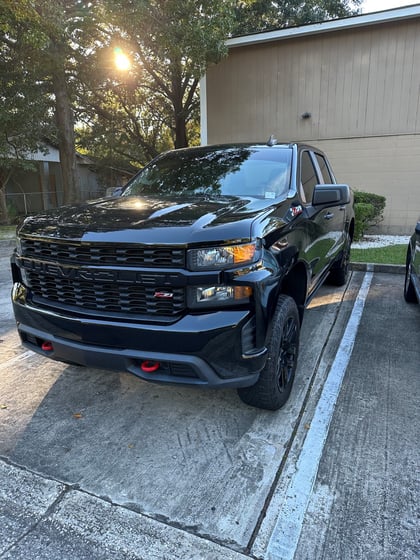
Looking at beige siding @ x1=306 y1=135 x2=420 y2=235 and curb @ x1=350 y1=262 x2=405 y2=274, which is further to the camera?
beige siding @ x1=306 y1=135 x2=420 y2=235

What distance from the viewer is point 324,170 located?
480 cm

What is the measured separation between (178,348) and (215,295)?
347mm

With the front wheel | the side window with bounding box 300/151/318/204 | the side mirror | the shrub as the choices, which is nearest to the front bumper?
the front wheel

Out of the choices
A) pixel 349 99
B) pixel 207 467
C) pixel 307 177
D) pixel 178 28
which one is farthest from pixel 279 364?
pixel 178 28

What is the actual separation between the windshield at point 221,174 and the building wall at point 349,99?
8399mm

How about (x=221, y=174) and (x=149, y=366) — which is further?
(x=221, y=174)

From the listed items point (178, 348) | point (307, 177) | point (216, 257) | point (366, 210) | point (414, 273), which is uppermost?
point (307, 177)

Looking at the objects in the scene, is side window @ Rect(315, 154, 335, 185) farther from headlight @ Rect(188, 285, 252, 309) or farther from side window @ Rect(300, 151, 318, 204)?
headlight @ Rect(188, 285, 252, 309)

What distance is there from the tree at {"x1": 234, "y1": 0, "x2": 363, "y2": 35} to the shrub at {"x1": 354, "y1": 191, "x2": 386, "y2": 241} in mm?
11447

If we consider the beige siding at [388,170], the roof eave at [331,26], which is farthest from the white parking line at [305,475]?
the roof eave at [331,26]

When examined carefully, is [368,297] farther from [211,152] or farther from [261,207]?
[261,207]

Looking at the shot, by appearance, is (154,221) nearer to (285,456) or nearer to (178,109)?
(285,456)

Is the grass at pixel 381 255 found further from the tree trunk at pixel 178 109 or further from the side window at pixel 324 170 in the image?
the tree trunk at pixel 178 109

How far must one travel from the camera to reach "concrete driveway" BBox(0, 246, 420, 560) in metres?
1.85
